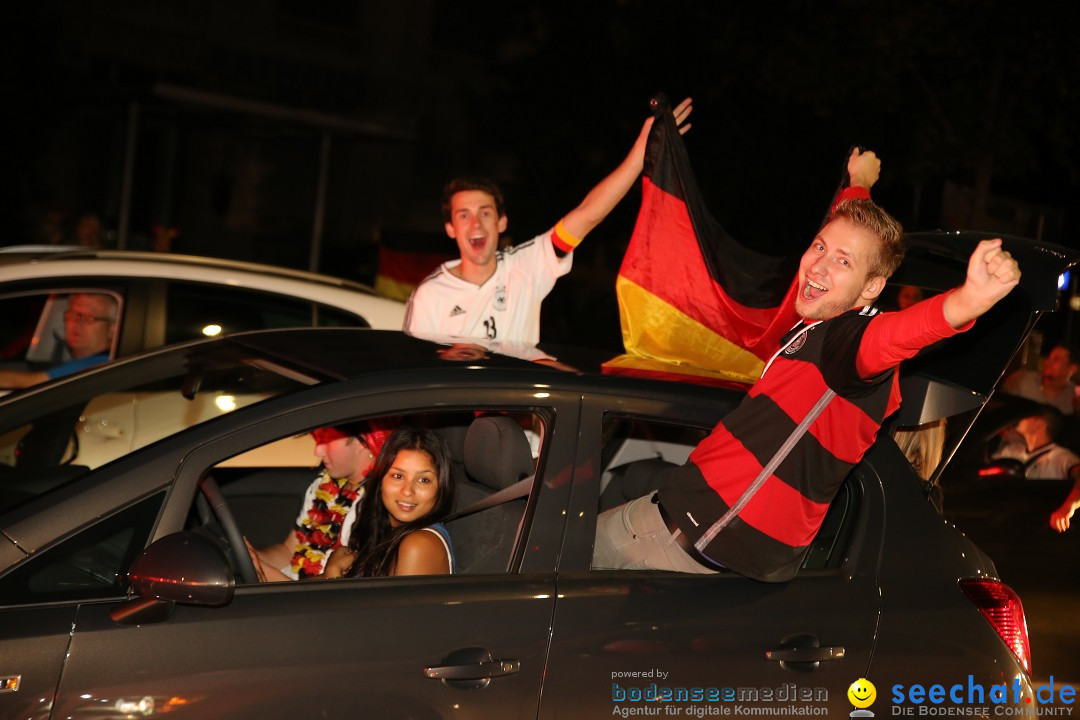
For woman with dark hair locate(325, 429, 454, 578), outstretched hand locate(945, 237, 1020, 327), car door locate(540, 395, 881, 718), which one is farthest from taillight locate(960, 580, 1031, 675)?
woman with dark hair locate(325, 429, 454, 578)

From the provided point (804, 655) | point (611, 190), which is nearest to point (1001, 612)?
point (804, 655)

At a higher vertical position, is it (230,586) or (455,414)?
(455,414)

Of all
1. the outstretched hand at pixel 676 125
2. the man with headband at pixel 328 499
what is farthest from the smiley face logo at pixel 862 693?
the outstretched hand at pixel 676 125

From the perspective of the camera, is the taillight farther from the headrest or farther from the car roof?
the car roof

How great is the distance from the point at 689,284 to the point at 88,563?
238 centimetres

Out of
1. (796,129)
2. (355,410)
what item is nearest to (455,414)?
(355,410)

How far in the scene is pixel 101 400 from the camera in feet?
15.1

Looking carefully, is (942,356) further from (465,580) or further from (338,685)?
(338,685)

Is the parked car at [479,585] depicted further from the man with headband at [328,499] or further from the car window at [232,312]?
the car window at [232,312]

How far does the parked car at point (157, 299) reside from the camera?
18.2 feet

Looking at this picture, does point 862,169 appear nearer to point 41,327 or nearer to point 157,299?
point 157,299

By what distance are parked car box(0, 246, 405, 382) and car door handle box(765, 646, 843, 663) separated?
3.26 m

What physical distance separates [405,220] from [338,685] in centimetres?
2223

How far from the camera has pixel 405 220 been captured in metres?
24.6
